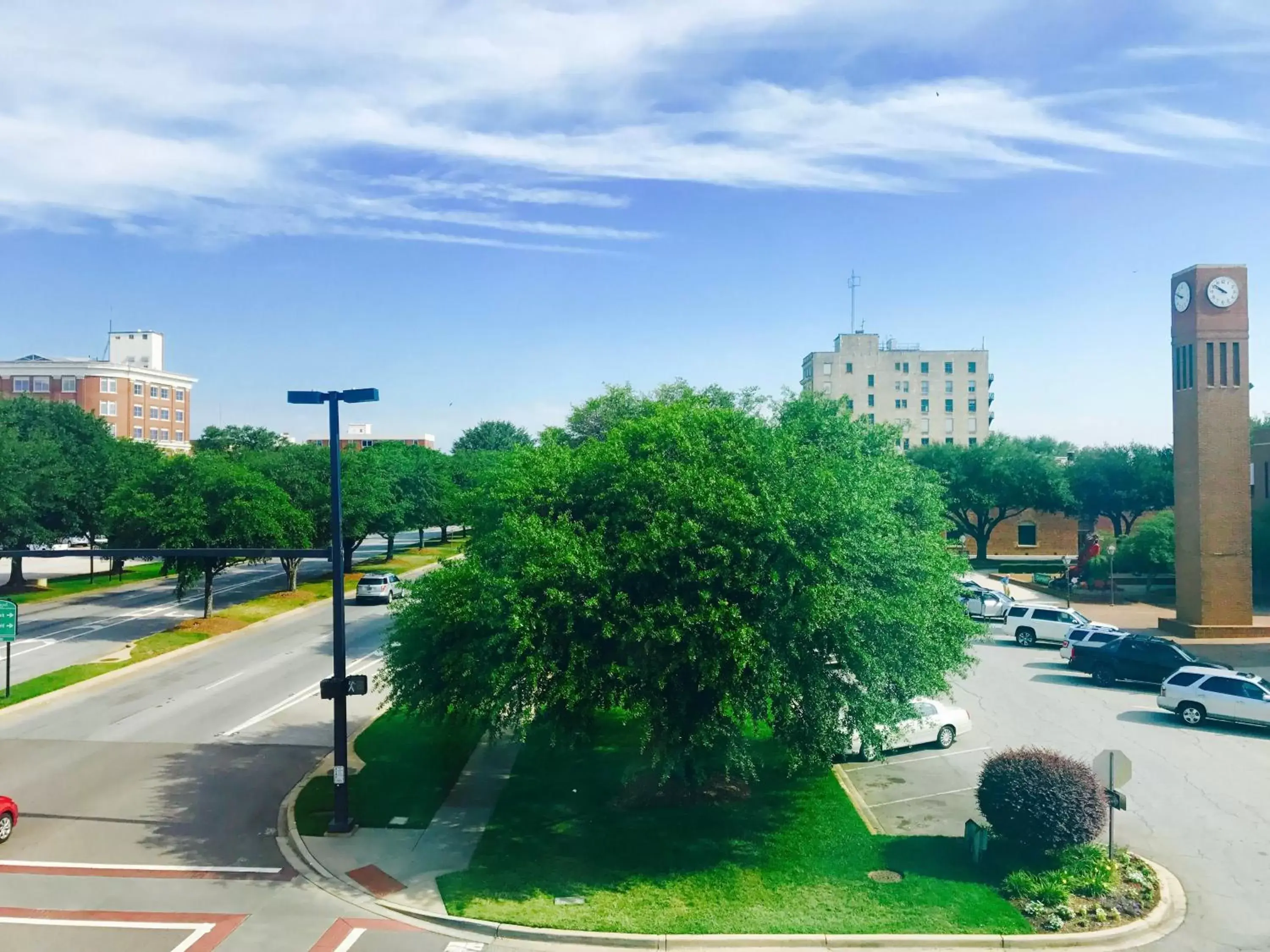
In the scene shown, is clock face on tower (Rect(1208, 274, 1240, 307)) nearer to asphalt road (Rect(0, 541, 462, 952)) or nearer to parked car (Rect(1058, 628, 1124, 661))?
parked car (Rect(1058, 628, 1124, 661))

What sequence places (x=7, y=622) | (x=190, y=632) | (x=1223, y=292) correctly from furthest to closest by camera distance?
(x=1223, y=292), (x=190, y=632), (x=7, y=622)

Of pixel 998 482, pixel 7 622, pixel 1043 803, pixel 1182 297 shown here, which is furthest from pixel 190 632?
pixel 998 482

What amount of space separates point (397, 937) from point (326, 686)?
5.58 metres

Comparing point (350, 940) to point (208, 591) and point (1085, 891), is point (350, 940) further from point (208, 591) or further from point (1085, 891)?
point (208, 591)

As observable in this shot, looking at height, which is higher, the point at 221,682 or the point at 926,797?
the point at 221,682

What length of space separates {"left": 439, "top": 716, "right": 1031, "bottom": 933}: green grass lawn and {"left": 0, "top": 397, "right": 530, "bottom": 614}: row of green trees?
732 centimetres

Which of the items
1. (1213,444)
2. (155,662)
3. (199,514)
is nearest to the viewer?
(155,662)

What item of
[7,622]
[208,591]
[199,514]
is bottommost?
[208,591]

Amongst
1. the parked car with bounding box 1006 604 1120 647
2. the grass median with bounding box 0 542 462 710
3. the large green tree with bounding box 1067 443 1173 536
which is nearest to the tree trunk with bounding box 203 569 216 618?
the grass median with bounding box 0 542 462 710

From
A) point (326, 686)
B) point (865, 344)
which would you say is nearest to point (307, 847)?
point (326, 686)

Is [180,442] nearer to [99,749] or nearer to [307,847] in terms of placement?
[99,749]

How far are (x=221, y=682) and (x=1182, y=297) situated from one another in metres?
39.1

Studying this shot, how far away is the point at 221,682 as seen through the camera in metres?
30.7

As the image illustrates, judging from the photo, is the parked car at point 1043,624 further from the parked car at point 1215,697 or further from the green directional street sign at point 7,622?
the green directional street sign at point 7,622
